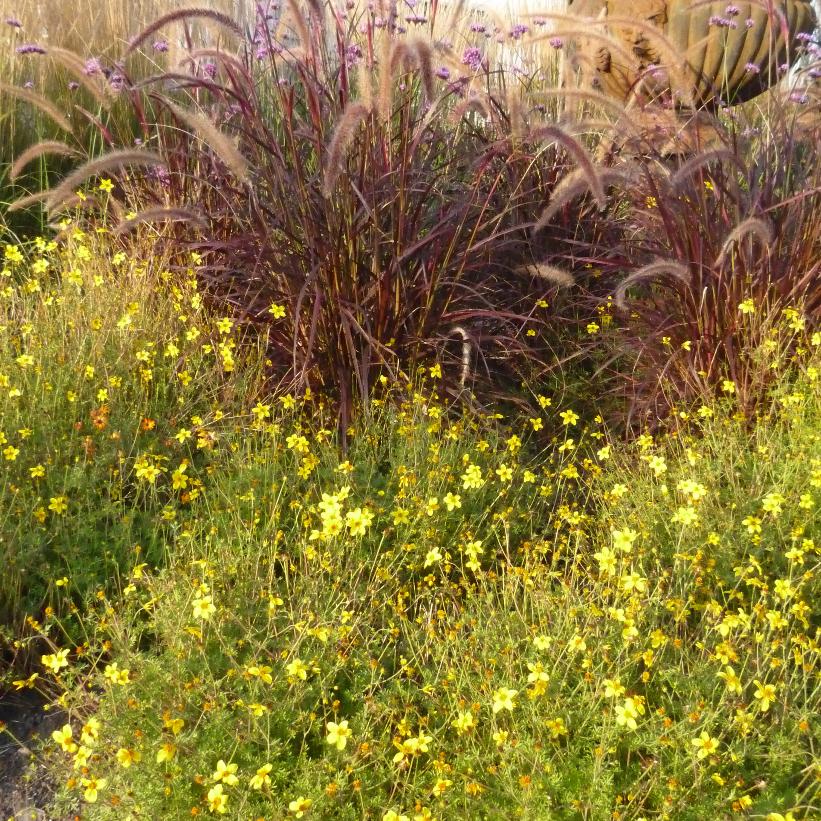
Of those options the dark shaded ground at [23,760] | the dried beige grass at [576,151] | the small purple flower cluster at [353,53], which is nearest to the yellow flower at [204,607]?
the dark shaded ground at [23,760]

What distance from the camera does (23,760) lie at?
261cm

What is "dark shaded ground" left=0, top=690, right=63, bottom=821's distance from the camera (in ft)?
8.02

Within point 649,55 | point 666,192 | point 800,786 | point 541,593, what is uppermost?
point 649,55

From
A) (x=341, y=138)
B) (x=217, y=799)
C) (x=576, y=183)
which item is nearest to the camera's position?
(x=217, y=799)

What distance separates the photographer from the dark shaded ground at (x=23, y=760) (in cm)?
245

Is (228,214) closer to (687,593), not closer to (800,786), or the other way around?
(687,593)

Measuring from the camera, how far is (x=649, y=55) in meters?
6.12

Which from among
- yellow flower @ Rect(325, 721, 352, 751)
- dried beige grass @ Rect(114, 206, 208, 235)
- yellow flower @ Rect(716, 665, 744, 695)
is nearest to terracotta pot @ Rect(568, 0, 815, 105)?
dried beige grass @ Rect(114, 206, 208, 235)

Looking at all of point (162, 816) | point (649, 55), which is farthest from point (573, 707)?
point (649, 55)

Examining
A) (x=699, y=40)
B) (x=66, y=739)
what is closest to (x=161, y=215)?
(x=66, y=739)

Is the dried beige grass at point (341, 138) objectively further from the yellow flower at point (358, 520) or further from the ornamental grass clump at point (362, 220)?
the yellow flower at point (358, 520)

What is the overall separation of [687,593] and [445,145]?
2.31 metres

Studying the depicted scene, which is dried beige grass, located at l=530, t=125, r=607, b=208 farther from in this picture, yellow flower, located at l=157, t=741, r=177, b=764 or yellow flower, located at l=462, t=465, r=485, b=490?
yellow flower, located at l=157, t=741, r=177, b=764

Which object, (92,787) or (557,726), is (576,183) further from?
(92,787)
